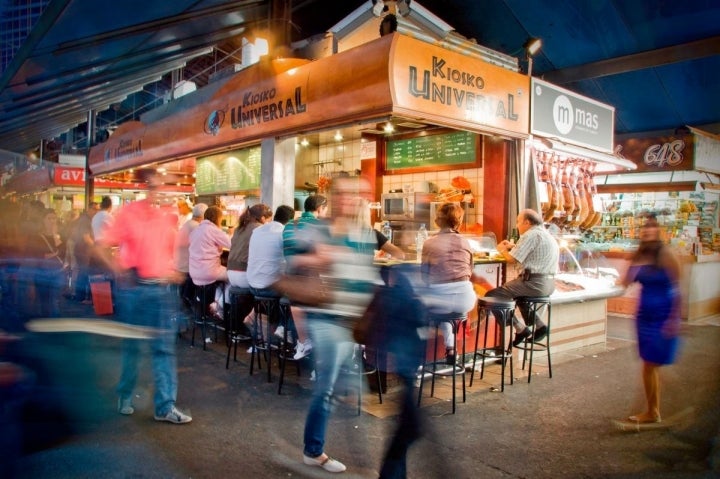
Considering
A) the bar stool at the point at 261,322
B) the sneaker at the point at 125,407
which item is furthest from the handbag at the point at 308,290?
the sneaker at the point at 125,407

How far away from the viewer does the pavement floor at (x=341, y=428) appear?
354 centimetres

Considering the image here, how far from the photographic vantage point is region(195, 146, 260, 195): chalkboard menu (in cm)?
905

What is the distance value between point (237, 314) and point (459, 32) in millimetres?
6012

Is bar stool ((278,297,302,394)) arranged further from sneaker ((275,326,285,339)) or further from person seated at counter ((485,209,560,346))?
person seated at counter ((485,209,560,346))

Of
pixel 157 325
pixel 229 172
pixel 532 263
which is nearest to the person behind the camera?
pixel 157 325

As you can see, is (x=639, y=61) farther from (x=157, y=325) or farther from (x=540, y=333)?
(x=157, y=325)

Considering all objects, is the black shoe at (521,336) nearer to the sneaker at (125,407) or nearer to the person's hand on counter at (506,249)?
the person's hand on counter at (506,249)

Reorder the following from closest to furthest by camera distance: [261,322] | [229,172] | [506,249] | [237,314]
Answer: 1. [261,322]
2. [506,249]
3. [237,314]
4. [229,172]

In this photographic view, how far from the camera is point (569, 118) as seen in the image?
7039mm

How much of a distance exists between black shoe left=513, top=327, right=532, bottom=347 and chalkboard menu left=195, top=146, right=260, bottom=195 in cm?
512

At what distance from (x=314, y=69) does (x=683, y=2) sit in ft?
19.2

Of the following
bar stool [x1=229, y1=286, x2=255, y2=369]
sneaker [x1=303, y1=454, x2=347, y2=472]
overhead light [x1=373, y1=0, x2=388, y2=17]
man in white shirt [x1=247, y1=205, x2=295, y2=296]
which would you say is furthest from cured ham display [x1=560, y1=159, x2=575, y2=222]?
sneaker [x1=303, y1=454, x2=347, y2=472]

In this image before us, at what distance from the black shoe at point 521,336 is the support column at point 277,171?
3.55 meters

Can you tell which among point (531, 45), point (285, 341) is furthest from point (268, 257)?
point (531, 45)
